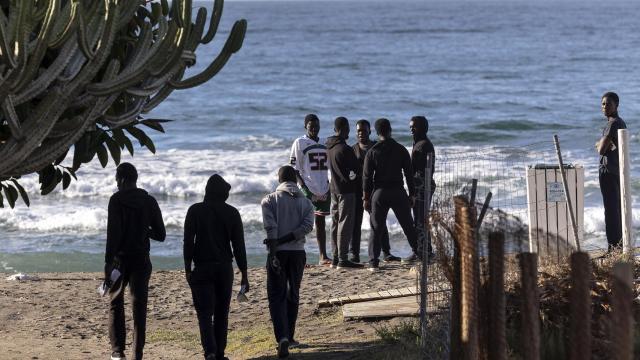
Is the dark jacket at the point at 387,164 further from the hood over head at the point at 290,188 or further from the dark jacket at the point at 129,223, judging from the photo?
the dark jacket at the point at 129,223

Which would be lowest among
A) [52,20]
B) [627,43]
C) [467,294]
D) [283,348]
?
[283,348]

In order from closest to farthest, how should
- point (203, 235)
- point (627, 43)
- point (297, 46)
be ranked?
point (203, 235)
point (627, 43)
point (297, 46)

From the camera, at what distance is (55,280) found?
1381cm

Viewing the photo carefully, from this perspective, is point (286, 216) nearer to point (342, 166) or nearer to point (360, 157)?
point (342, 166)

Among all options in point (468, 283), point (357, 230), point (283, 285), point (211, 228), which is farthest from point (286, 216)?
point (357, 230)

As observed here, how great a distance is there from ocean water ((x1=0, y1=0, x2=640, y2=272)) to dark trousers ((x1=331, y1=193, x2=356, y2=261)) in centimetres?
355

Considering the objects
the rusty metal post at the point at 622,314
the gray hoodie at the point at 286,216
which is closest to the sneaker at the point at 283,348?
the gray hoodie at the point at 286,216

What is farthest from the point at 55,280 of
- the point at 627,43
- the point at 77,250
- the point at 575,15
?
the point at 575,15

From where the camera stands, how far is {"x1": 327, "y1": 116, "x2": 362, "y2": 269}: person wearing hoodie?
41.7 ft

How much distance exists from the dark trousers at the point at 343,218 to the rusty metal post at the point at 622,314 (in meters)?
7.76

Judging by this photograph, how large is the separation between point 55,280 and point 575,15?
98470 mm

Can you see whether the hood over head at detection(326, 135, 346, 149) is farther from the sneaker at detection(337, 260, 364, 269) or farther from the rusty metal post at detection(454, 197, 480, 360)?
the rusty metal post at detection(454, 197, 480, 360)

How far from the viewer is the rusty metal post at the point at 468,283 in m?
6.92

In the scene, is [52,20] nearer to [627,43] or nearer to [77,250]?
[77,250]
